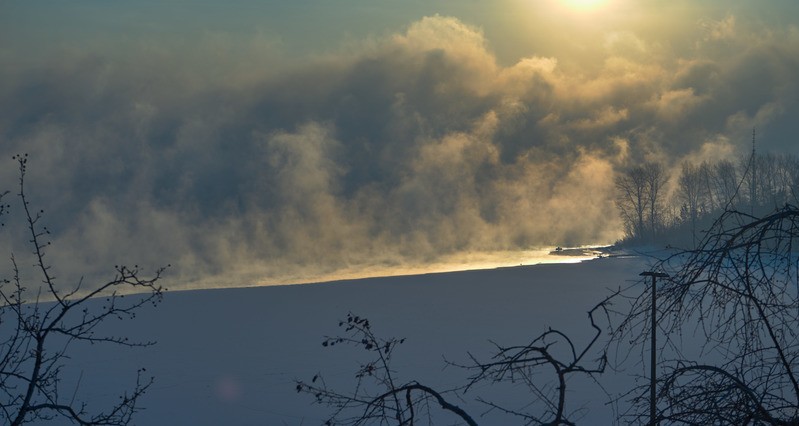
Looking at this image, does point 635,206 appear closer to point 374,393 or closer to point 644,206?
point 644,206

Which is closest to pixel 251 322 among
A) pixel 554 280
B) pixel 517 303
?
pixel 517 303

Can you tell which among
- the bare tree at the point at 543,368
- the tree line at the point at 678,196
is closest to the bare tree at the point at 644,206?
the tree line at the point at 678,196

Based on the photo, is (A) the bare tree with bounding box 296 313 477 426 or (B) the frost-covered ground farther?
(B) the frost-covered ground

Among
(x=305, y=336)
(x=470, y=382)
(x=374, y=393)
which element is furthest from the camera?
(x=305, y=336)

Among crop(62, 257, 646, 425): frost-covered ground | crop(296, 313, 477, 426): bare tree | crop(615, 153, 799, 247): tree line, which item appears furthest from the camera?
crop(615, 153, 799, 247): tree line

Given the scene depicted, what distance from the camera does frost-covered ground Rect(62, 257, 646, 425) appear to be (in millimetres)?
11172

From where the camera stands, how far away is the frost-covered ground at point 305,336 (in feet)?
36.7

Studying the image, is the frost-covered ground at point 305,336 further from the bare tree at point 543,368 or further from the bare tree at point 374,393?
the bare tree at point 374,393

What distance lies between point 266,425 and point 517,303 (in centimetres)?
1116

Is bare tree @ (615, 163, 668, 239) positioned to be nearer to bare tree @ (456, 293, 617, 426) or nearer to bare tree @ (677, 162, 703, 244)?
bare tree @ (677, 162, 703, 244)

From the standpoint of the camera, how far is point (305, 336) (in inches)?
634

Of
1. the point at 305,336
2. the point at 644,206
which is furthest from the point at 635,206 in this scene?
the point at 305,336

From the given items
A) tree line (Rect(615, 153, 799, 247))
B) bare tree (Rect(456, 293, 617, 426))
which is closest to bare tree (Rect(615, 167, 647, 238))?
tree line (Rect(615, 153, 799, 247))

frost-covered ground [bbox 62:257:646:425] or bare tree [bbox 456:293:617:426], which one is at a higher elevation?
frost-covered ground [bbox 62:257:646:425]
